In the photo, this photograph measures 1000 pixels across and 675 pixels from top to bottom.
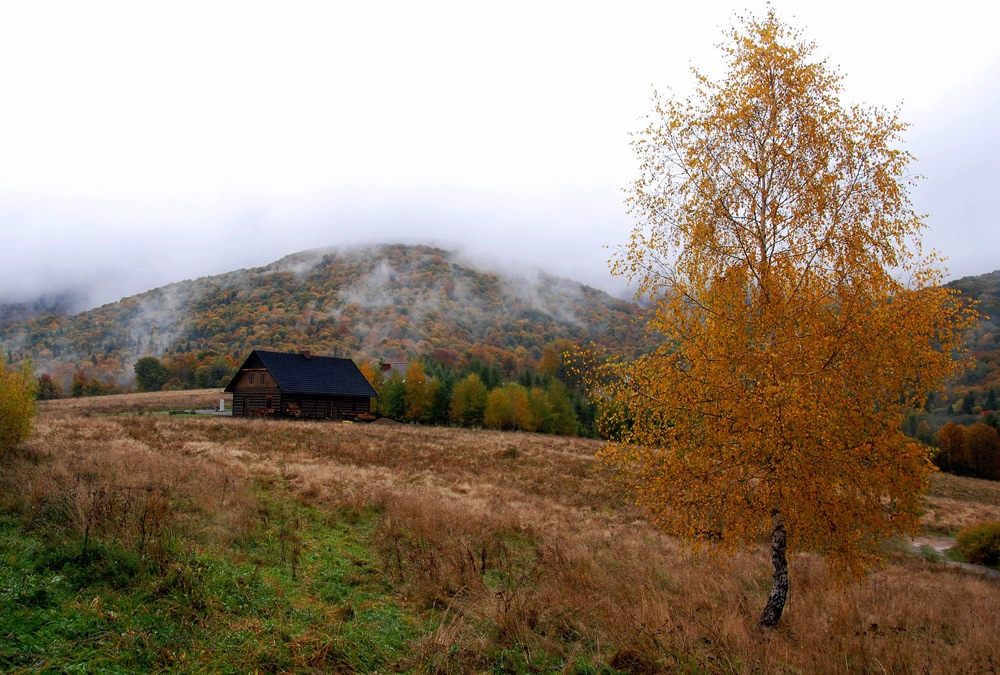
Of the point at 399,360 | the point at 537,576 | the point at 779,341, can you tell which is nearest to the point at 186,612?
the point at 537,576

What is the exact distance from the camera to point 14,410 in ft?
52.1

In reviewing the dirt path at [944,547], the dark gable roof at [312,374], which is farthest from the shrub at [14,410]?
the dark gable roof at [312,374]

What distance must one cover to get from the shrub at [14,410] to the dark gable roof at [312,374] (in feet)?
116

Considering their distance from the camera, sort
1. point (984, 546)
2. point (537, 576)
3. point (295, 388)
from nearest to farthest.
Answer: point (537, 576), point (984, 546), point (295, 388)

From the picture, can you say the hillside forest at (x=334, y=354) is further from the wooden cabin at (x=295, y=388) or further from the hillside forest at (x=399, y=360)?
the wooden cabin at (x=295, y=388)

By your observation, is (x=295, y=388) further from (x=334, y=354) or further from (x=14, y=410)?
(x=334, y=354)

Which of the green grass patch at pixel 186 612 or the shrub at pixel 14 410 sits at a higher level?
the shrub at pixel 14 410

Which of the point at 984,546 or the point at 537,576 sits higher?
the point at 537,576

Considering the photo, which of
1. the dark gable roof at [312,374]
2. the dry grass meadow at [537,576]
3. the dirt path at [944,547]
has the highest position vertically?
the dark gable roof at [312,374]

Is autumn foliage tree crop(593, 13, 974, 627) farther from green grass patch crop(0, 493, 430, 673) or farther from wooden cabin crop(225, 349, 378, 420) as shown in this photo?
wooden cabin crop(225, 349, 378, 420)

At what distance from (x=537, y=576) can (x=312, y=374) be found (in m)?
50.0

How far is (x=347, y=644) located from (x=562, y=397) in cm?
7185

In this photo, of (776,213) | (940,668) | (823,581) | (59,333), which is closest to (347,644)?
(940,668)

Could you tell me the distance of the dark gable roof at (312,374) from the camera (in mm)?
53031
